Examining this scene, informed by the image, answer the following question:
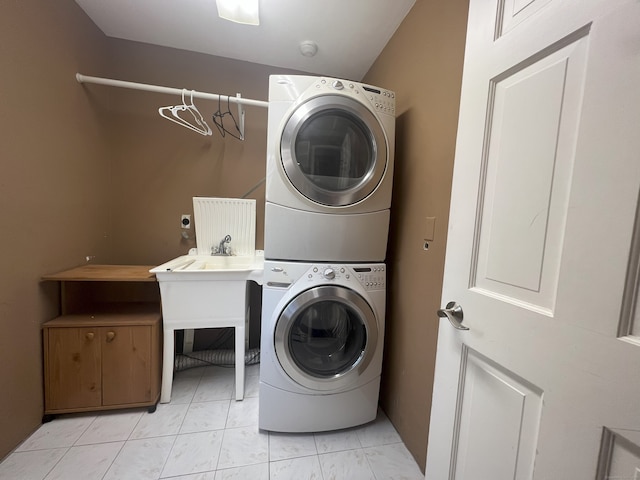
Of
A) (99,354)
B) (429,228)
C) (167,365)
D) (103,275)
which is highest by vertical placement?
(429,228)

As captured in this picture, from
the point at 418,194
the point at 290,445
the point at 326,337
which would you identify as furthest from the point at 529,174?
the point at 290,445

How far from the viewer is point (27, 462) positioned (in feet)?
3.68

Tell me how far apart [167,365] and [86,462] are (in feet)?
1.56

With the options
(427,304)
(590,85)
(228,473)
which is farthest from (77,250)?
(590,85)

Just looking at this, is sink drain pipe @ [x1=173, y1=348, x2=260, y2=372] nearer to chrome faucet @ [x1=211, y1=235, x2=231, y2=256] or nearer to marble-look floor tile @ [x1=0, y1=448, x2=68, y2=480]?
marble-look floor tile @ [x1=0, y1=448, x2=68, y2=480]

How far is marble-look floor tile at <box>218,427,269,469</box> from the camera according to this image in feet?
3.90

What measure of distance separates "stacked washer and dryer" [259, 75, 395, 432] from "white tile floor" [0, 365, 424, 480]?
0.36 ft

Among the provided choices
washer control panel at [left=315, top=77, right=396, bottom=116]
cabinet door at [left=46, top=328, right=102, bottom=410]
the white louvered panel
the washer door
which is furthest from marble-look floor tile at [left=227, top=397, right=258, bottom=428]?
washer control panel at [left=315, top=77, right=396, bottom=116]

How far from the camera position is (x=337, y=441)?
1.34 m

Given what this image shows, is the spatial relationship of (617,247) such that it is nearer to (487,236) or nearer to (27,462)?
(487,236)

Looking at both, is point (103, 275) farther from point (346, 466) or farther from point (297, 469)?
point (346, 466)

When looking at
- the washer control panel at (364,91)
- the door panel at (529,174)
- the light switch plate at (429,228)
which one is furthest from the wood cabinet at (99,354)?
the door panel at (529,174)

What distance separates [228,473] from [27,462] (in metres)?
0.93

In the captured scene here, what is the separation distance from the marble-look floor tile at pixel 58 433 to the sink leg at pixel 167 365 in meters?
0.36
